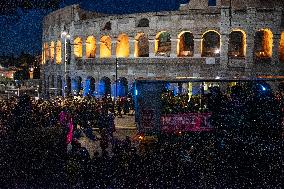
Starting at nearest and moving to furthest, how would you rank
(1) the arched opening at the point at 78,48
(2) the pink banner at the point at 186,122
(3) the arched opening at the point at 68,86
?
1. (2) the pink banner at the point at 186,122
2. (1) the arched opening at the point at 78,48
3. (3) the arched opening at the point at 68,86

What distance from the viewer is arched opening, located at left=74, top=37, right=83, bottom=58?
35656 mm

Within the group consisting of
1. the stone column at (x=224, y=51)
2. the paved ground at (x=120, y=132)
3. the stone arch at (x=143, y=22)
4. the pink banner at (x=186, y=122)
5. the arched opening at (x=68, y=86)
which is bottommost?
the paved ground at (x=120, y=132)

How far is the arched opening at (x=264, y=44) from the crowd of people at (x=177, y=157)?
48.6 ft

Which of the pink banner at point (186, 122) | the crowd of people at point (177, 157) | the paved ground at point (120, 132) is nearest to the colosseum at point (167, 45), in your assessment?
→ the paved ground at point (120, 132)

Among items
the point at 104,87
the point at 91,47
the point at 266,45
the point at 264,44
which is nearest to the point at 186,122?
the point at 266,45

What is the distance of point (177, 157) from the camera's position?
10.0 meters

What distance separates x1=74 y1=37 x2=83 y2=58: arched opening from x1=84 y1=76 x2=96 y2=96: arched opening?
3.25 meters

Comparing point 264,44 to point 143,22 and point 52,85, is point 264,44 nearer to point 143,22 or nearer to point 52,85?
point 143,22

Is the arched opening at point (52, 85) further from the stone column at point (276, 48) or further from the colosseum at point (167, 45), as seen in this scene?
the stone column at point (276, 48)

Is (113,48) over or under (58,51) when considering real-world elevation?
under

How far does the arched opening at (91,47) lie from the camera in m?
34.6

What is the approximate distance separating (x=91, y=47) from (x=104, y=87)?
4.76 meters

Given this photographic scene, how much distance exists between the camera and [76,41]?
3581 cm

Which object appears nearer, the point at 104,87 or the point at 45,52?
the point at 104,87
